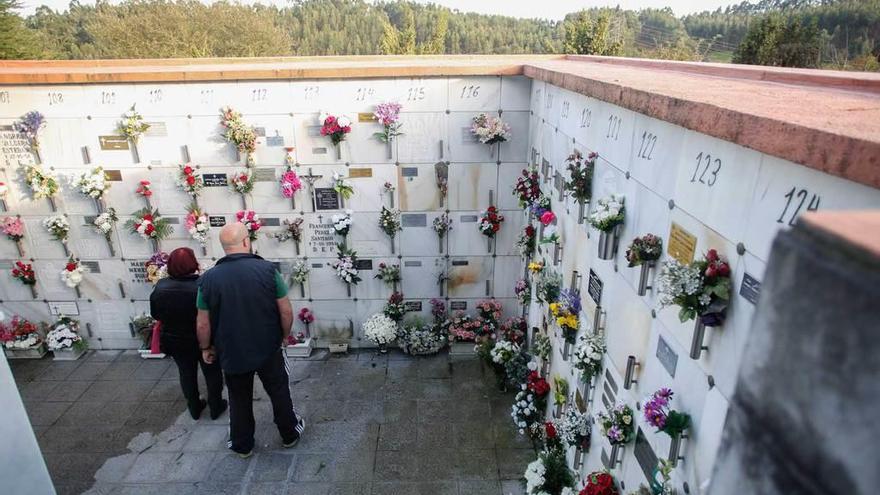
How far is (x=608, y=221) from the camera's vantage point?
3.29 metres

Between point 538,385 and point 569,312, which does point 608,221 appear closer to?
point 569,312

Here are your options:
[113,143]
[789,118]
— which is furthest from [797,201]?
[113,143]

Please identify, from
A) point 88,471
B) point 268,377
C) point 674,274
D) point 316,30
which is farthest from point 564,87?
point 316,30

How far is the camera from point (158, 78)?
20.8 ft

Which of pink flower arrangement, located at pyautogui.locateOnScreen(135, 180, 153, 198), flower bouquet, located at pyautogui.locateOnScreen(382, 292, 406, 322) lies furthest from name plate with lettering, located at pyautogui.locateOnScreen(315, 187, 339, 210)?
pink flower arrangement, located at pyautogui.locateOnScreen(135, 180, 153, 198)

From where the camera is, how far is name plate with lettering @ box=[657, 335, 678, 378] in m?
2.63

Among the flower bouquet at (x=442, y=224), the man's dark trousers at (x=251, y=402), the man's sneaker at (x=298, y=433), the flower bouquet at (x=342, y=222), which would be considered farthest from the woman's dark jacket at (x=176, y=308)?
the flower bouquet at (x=442, y=224)

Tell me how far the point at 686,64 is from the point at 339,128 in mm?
4125

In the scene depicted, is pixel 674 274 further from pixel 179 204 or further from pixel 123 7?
pixel 123 7

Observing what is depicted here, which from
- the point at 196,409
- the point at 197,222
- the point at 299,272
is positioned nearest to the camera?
the point at 196,409

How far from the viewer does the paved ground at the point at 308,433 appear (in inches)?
197

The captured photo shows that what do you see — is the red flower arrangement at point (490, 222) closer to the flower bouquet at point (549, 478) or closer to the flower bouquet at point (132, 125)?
the flower bouquet at point (549, 478)

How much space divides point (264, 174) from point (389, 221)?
5.92ft

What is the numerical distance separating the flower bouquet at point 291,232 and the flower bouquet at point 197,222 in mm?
910
